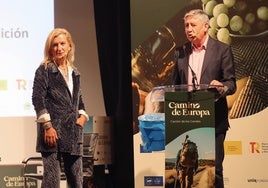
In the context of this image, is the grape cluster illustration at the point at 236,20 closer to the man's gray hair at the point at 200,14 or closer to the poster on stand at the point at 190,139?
the man's gray hair at the point at 200,14

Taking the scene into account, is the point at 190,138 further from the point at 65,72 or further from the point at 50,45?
the point at 50,45

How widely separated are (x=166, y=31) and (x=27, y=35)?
91 centimetres

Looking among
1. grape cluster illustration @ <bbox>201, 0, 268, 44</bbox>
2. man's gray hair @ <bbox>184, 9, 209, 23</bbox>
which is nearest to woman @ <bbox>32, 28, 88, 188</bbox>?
man's gray hair @ <bbox>184, 9, 209, 23</bbox>

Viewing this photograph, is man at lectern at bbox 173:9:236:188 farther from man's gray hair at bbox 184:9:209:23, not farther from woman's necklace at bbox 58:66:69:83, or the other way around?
woman's necklace at bbox 58:66:69:83

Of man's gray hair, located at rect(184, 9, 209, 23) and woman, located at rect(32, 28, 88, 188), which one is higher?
man's gray hair, located at rect(184, 9, 209, 23)

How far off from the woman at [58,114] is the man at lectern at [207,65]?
2.09 feet

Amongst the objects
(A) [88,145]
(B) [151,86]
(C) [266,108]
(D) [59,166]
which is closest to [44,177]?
(D) [59,166]

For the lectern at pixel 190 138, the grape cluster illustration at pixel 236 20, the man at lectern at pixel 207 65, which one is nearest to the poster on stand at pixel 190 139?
the lectern at pixel 190 138

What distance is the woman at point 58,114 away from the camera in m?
2.95

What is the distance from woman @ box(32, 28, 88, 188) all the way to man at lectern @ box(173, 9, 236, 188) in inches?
25.1

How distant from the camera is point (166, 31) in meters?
2.94

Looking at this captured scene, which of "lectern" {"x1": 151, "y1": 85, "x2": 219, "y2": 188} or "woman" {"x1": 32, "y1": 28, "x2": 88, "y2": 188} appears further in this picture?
"woman" {"x1": 32, "y1": 28, "x2": 88, "y2": 188}

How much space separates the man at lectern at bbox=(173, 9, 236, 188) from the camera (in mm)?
2855

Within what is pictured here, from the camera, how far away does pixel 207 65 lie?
2.88 meters
